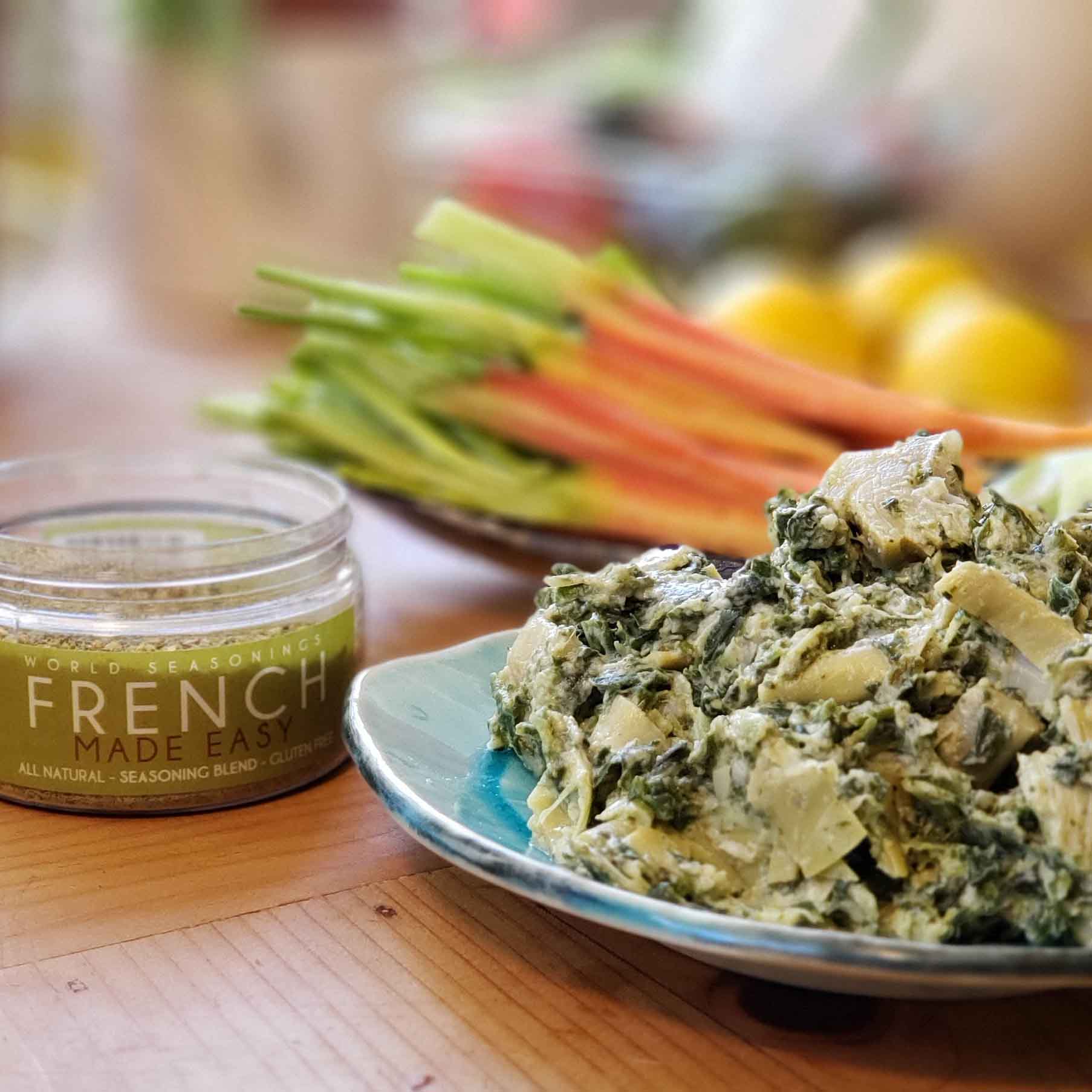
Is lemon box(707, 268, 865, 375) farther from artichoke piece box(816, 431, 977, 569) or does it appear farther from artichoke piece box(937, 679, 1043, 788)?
artichoke piece box(937, 679, 1043, 788)

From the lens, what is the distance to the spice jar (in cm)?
111

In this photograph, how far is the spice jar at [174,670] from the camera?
3.64ft

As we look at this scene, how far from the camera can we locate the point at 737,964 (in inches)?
33.7

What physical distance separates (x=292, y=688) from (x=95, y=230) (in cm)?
315

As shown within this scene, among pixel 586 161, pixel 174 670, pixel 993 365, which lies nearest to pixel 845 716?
pixel 174 670

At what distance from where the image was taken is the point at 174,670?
112cm

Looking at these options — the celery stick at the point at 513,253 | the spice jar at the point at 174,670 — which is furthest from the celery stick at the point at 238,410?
the spice jar at the point at 174,670

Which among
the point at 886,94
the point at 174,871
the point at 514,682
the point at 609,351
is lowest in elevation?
the point at 174,871

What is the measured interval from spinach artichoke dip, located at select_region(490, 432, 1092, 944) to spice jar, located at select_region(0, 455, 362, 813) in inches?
7.4

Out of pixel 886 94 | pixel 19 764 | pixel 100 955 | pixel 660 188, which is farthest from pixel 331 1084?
pixel 886 94

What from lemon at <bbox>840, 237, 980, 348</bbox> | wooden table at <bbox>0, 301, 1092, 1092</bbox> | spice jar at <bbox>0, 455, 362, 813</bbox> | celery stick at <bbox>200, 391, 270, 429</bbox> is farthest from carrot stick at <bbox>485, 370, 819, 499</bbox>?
lemon at <bbox>840, 237, 980, 348</bbox>

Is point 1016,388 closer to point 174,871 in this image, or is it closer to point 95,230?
point 174,871

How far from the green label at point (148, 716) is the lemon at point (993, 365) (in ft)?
4.59

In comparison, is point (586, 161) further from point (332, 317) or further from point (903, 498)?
point (903, 498)
